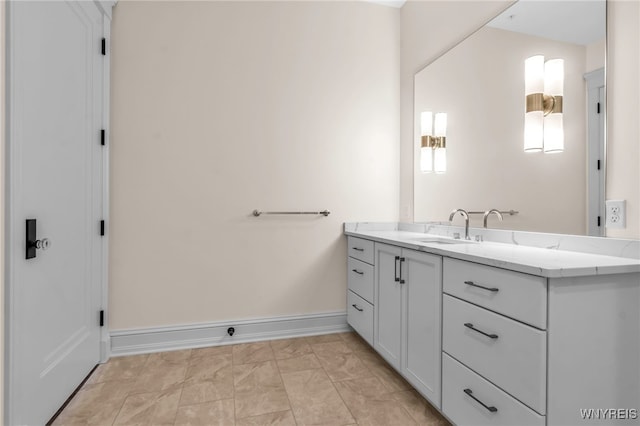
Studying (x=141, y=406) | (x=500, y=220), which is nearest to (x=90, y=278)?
(x=141, y=406)

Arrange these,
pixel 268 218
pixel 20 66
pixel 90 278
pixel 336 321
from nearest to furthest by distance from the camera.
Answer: pixel 20 66 < pixel 90 278 < pixel 268 218 < pixel 336 321

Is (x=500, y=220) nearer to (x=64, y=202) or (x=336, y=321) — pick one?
(x=336, y=321)

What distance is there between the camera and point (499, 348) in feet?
4.12

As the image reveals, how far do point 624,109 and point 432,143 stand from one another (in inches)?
50.1

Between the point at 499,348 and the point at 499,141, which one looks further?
the point at 499,141

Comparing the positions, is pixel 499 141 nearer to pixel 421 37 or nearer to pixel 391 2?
pixel 421 37

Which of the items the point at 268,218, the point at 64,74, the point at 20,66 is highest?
the point at 64,74

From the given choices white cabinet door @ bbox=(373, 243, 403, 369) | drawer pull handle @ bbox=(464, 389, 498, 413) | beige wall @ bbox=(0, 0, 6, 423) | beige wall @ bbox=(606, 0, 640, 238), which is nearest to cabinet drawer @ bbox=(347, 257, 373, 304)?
white cabinet door @ bbox=(373, 243, 403, 369)

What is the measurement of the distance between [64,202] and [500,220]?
7.65 ft

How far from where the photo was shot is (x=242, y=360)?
2301 mm

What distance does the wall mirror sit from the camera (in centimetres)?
153

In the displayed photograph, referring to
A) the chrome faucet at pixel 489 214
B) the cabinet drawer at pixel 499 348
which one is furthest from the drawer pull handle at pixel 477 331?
the chrome faucet at pixel 489 214

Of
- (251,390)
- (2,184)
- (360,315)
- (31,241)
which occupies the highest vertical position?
(2,184)

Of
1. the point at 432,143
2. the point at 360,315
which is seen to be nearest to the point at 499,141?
the point at 432,143
